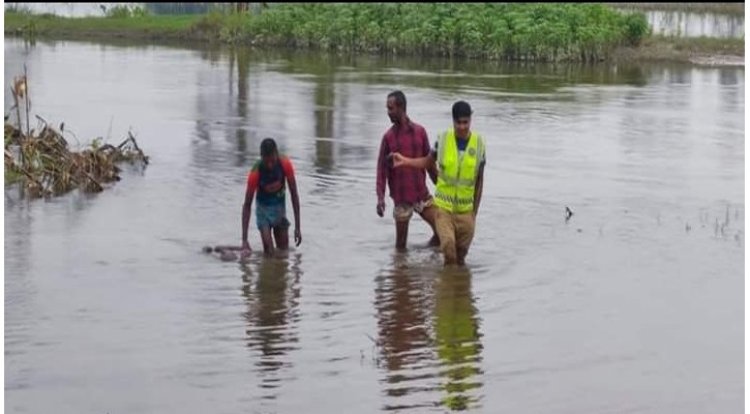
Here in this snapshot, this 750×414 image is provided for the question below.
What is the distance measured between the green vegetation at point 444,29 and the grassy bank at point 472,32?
0.02 meters

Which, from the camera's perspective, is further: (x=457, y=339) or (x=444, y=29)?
(x=444, y=29)

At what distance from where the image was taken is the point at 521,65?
3575cm

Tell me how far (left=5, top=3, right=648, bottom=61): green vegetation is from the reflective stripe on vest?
26424mm

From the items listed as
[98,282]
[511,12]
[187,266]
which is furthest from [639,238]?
[511,12]

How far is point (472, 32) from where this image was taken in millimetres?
38062

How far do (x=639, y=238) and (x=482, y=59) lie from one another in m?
25.2

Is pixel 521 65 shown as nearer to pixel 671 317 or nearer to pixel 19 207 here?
pixel 19 207

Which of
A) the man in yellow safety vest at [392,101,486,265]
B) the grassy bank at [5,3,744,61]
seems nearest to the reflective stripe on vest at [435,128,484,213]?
the man in yellow safety vest at [392,101,486,265]

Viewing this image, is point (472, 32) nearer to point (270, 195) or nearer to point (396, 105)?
point (270, 195)

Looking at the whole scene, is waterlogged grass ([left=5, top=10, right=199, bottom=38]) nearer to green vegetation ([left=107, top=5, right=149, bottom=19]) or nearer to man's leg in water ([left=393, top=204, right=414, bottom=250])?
green vegetation ([left=107, top=5, right=149, bottom=19])

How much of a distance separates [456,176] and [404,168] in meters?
0.96

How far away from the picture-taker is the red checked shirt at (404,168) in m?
11.1

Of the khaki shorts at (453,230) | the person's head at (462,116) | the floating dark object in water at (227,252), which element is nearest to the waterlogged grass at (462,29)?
Result: the floating dark object in water at (227,252)

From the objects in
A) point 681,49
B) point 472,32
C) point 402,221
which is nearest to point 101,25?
point 472,32
